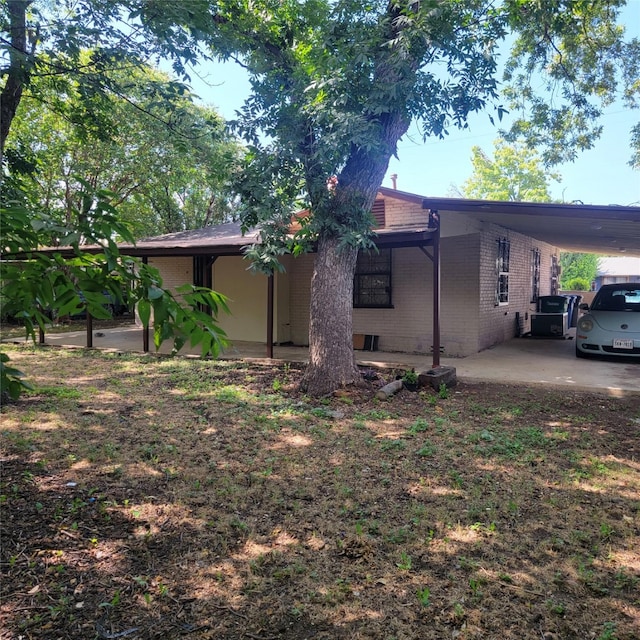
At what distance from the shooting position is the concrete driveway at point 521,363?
283 inches

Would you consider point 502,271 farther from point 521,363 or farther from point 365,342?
point 365,342

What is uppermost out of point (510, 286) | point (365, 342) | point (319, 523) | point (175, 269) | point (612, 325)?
point (175, 269)

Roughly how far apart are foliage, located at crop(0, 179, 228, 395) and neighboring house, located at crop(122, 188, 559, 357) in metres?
6.58

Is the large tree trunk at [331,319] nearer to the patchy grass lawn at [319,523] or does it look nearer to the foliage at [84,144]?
the patchy grass lawn at [319,523]

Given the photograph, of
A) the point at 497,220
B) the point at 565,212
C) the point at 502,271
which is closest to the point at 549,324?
the point at 502,271

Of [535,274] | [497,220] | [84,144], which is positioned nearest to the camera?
[84,144]

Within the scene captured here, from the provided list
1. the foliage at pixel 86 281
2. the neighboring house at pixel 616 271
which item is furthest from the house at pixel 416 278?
the neighboring house at pixel 616 271

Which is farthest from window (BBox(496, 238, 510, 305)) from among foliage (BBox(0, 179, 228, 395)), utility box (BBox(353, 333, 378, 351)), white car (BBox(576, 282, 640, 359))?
foliage (BBox(0, 179, 228, 395))

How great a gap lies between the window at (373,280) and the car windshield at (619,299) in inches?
170

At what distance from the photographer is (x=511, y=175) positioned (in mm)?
35375

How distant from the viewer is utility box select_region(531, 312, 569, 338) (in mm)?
12531

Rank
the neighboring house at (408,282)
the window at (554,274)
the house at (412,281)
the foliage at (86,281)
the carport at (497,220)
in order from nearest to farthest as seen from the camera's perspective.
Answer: the foliage at (86,281), the carport at (497,220), the house at (412,281), the neighboring house at (408,282), the window at (554,274)

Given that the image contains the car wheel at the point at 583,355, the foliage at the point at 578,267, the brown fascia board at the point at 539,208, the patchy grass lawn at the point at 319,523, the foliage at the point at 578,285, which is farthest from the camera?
the foliage at the point at 578,267

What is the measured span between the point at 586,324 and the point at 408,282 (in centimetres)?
369
